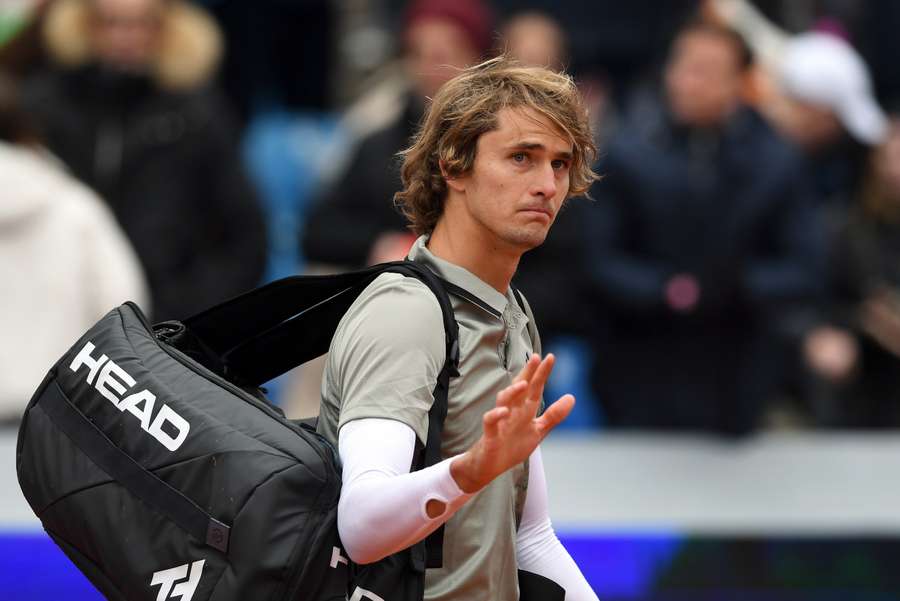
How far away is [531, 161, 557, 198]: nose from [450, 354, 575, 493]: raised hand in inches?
15.2

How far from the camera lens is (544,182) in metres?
2.89

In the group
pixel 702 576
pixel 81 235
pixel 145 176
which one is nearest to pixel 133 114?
pixel 145 176

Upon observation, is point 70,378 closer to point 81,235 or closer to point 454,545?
point 454,545

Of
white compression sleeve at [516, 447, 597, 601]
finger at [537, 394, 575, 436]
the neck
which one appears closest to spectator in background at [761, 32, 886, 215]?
white compression sleeve at [516, 447, 597, 601]

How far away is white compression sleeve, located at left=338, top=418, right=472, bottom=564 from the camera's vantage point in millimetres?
2580

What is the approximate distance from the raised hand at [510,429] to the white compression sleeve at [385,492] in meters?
0.03

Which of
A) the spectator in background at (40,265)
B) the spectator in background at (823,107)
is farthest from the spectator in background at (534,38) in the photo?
the spectator in background at (40,265)

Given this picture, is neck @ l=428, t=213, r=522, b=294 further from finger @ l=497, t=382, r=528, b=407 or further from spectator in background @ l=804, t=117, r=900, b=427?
spectator in background @ l=804, t=117, r=900, b=427

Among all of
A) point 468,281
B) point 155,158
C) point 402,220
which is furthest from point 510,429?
point 155,158

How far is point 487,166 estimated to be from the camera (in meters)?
2.91

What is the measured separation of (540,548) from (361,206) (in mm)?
3214

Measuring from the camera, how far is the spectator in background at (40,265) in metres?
5.75

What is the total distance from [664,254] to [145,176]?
6.48 feet

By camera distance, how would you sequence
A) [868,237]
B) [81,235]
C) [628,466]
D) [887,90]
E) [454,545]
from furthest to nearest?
[887,90]
[868,237]
[628,466]
[81,235]
[454,545]
